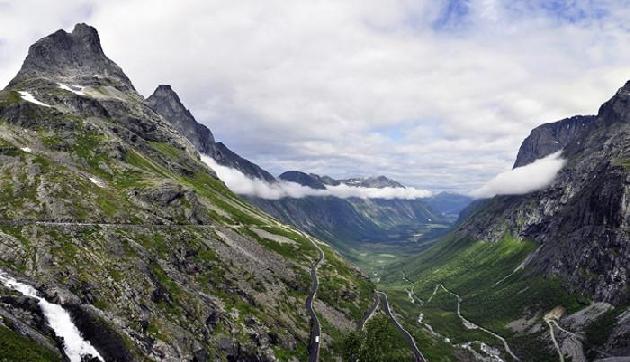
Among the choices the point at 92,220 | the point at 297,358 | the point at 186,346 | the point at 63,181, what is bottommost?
the point at 297,358

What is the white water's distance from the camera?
4085 inches

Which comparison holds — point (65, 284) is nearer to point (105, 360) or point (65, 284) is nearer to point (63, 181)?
point (105, 360)

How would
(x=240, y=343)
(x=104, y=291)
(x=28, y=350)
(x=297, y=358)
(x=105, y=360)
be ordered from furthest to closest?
(x=297, y=358) → (x=240, y=343) → (x=104, y=291) → (x=105, y=360) → (x=28, y=350)

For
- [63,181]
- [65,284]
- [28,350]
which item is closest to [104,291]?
[65,284]

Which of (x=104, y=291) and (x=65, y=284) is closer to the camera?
(x=65, y=284)

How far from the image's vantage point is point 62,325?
10788 centimetres

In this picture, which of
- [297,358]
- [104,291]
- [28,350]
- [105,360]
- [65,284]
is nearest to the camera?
[28,350]

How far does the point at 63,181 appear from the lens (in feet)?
633

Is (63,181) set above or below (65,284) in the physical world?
above

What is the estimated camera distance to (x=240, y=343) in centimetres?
16550

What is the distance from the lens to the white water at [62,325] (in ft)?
340

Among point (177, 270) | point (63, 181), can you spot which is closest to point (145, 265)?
point (177, 270)

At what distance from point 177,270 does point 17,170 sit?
244 ft

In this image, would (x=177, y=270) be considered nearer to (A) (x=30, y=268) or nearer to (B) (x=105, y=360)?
(A) (x=30, y=268)
